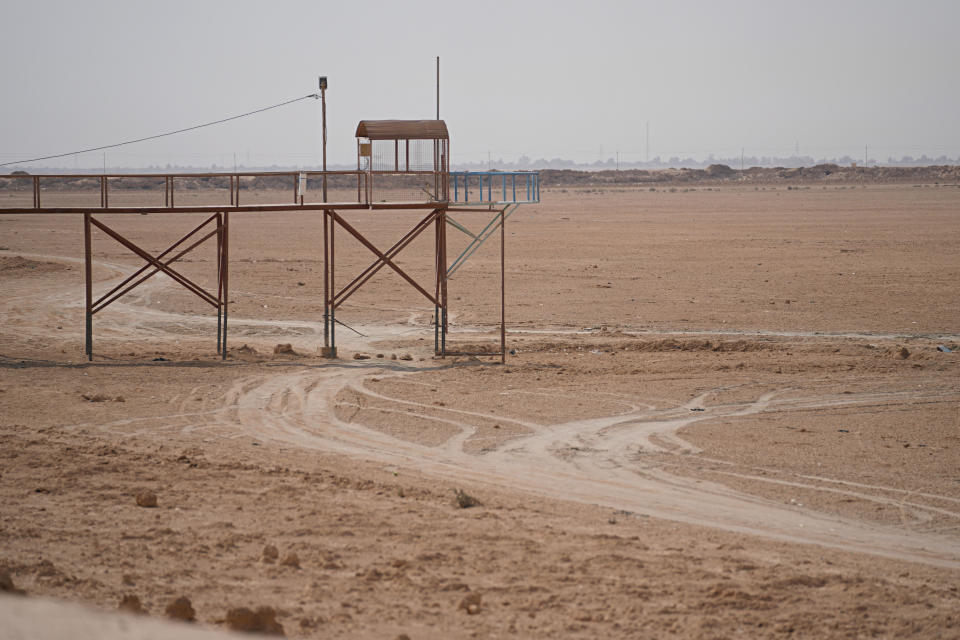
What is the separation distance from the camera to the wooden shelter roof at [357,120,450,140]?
63.7 feet

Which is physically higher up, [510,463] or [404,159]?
[404,159]

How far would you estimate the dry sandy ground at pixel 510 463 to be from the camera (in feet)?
25.3

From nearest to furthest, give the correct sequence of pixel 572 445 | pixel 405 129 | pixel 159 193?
pixel 572 445, pixel 405 129, pixel 159 193

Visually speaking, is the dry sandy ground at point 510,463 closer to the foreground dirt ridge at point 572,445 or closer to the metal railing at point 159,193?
the foreground dirt ridge at point 572,445

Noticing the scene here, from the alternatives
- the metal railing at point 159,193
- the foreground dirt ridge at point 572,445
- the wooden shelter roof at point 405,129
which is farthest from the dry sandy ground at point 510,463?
the wooden shelter roof at point 405,129

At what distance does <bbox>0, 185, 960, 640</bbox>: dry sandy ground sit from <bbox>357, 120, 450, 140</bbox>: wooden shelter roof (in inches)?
186

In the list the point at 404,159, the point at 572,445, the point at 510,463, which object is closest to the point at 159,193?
the point at 404,159

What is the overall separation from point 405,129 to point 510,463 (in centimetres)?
967

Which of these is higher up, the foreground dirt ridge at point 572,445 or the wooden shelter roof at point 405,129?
the wooden shelter roof at point 405,129

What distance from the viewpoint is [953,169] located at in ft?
401

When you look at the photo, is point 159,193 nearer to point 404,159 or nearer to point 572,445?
point 404,159

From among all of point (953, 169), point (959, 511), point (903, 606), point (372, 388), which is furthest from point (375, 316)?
point (953, 169)

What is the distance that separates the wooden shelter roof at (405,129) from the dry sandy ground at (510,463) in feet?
15.5

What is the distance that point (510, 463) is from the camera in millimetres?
12164
